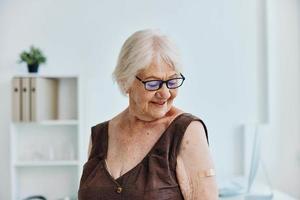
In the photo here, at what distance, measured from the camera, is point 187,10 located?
325 centimetres

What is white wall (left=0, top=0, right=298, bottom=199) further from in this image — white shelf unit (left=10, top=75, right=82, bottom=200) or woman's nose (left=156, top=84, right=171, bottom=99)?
woman's nose (left=156, top=84, right=171, bottom=99)

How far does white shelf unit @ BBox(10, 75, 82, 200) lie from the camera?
3.14 metres

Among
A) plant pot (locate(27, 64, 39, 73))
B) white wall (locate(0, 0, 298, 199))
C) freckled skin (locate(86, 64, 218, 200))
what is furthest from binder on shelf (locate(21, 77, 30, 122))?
freckled skin (locate(86, 64, 218, 200))

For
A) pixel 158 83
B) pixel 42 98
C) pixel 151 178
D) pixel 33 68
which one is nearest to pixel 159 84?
pixel 158 83

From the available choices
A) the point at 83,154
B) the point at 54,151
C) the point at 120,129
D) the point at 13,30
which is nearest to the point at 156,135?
the point at 120,129

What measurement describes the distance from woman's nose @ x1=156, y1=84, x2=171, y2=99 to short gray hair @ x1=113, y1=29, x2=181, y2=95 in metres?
0.07

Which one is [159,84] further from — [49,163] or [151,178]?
[49,163]

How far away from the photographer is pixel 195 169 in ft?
3.99

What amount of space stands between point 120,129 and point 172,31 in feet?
6.38

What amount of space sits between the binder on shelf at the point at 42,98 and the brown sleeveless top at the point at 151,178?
1.72m

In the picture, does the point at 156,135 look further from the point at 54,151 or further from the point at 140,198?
the point at 54,151

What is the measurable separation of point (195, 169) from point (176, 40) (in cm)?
204

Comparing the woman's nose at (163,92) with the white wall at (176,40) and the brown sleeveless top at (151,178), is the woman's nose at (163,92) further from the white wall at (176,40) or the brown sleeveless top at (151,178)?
the white wall at (176,40)

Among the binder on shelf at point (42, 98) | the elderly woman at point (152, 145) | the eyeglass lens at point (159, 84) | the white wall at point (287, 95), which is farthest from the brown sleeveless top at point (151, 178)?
the white wall at point (287, 95)
